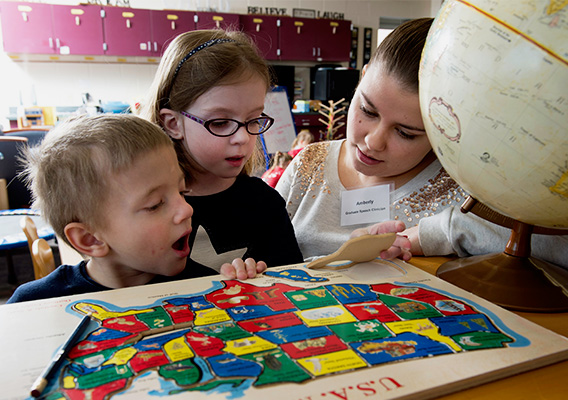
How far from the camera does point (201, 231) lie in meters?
1.05

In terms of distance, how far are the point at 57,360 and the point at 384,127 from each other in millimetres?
788

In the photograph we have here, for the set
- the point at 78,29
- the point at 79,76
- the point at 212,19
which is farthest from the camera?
the point at 212,19

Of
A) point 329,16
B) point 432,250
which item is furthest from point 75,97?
point 432,250

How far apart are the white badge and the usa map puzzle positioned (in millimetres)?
482

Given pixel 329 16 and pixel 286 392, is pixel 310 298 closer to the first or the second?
pixel 286 392

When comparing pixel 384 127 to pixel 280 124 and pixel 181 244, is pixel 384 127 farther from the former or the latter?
pixel 280 124

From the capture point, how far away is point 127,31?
577cm

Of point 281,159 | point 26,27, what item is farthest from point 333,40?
point 281,159

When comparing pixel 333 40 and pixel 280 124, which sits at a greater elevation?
pixel 333 40

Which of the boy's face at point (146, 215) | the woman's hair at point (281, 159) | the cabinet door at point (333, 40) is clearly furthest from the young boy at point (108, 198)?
the cabinet door at point (333, 40)

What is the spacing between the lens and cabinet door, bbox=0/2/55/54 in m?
5.31

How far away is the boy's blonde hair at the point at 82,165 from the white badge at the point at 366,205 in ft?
1.77

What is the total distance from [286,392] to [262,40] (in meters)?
6.50

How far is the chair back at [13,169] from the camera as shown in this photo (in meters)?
3.13
